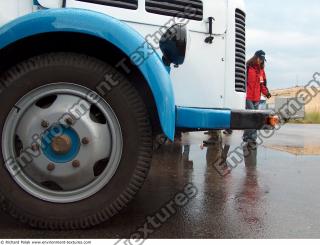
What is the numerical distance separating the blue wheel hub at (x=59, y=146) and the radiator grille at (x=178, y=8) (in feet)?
4.35

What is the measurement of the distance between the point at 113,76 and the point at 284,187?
2697mm

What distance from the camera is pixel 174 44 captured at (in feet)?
10.7

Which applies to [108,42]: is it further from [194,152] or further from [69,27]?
[194,152]

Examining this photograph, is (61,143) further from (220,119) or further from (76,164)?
(220,119)

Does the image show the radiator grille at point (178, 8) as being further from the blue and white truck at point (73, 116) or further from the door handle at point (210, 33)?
the blue and white truck at point (73, 116)

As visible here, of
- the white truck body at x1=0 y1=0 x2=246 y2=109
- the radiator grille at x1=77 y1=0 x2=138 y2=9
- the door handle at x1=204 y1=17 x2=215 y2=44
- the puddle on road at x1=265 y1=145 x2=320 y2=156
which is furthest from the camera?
the puddle on road at x1=265 y1=145 x2=320 y2=156

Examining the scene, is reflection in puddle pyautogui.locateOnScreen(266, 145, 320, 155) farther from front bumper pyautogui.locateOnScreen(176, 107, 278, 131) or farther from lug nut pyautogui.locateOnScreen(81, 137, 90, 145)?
lug nut pyautogui.locateOnScreen(81, 137, 90, 145)

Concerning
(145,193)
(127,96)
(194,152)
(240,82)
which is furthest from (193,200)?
(194,152)

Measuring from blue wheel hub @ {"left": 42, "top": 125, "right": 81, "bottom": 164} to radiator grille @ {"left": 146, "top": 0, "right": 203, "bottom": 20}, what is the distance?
1327mm

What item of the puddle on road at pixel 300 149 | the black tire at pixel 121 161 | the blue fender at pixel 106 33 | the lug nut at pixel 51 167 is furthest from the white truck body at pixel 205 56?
the puddle on road at pixel 300 149

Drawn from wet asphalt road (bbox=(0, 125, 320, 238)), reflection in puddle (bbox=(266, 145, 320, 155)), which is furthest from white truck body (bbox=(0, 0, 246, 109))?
reflection in puddle (bbox=(266, 145, 320, 155))

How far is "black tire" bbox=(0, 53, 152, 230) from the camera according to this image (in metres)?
2.88

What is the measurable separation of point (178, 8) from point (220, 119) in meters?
1.03

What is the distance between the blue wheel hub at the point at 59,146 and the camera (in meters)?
2.89
